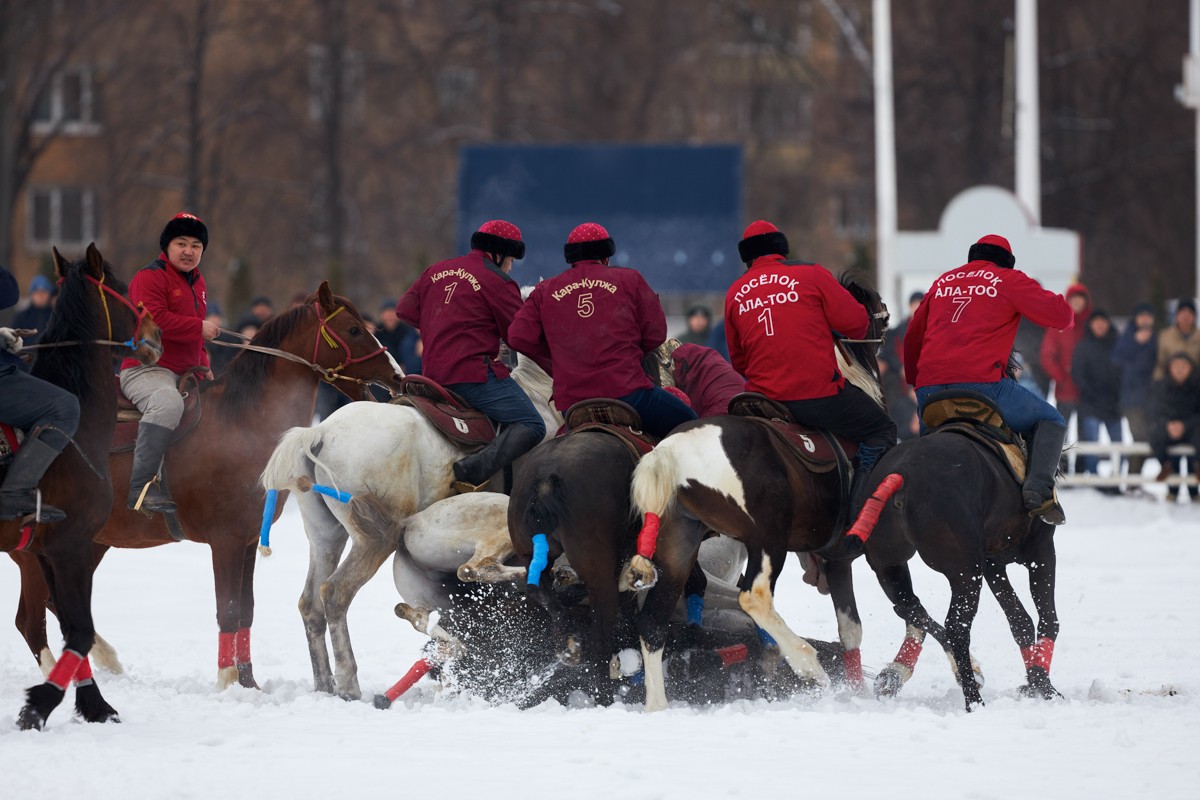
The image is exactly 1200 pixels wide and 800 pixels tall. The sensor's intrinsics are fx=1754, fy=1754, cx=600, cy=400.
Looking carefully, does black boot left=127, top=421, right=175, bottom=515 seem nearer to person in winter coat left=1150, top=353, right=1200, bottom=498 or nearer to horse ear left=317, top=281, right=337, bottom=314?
horse ear left=317, top=281, right=337, bottom=314

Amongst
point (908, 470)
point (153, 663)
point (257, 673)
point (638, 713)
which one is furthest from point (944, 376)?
point (153, 663)

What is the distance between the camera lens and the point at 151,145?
36562 millimetres

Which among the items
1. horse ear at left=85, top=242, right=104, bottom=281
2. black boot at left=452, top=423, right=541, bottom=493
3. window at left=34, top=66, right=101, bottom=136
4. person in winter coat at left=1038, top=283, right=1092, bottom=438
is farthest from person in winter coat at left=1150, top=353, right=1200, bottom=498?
window at left=34, top=66, right=101, bottom=136

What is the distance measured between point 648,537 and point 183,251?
11.0ft

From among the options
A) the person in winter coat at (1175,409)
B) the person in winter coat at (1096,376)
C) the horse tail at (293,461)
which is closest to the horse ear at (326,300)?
the horse tail at (293,461)

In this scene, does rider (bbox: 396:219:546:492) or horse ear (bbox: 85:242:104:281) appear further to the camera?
rider (bbox: 396:219:546:492)

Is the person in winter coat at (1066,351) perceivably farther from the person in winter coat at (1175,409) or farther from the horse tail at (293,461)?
the horse tail at (293,461)

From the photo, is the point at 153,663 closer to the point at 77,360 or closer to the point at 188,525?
the point at 188,525

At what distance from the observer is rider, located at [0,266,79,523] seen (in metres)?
8.02

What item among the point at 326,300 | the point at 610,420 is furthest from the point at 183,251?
the point at 610,420

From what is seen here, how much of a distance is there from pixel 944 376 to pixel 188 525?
4.23 metres

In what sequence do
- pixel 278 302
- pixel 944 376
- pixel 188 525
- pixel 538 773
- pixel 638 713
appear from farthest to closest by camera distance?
pixel 278 302, pixel 188 525, pixel 944 376, pixel 638 713, pixel 538 773

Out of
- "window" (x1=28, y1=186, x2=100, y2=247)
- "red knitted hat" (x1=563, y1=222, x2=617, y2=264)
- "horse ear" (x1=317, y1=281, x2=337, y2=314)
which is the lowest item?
"horse ear" (x1=317, y1=281, x2=337, y2=314)

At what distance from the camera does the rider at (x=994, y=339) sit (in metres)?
8.79
